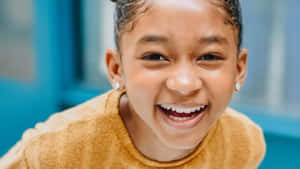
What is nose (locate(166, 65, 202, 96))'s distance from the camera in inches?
19.2

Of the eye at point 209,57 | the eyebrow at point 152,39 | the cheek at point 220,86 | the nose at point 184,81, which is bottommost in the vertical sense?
the cheek at point 220,86

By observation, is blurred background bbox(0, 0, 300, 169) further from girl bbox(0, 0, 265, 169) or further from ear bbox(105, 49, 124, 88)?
ear bbox(105, 49, 124, 88)

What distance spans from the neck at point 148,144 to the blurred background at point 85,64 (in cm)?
51

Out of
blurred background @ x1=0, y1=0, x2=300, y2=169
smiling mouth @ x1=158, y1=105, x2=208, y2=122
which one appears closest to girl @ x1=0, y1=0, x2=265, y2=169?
smiling mouth @ x1=158, y1=105, x2=208, y2=122

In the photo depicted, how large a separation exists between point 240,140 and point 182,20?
1.05 feet

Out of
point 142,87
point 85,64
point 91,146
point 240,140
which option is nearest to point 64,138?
point 91,146

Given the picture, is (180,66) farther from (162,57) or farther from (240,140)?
(240,140)

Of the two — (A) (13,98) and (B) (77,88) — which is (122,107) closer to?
(B) (77,88)

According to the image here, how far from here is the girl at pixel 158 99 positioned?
49 centimetres

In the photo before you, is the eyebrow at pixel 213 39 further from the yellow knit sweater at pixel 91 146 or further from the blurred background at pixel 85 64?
the blurred background at pixel 85 64

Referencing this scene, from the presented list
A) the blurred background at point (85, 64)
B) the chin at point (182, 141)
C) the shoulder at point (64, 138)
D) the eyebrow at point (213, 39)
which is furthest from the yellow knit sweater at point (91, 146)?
the blurred background at point (85, 64)

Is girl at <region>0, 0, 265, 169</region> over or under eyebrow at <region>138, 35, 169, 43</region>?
under

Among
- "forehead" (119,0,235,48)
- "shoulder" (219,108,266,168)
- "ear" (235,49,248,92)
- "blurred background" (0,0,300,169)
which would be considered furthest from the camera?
"blurred background" (0,0,300,169)

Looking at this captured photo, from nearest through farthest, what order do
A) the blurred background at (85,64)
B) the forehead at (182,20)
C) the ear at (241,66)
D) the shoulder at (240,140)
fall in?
the forehead at (182,20)
the ear at (241,66)
the shoulder at (240,140)
the blurred background at (85,64)
